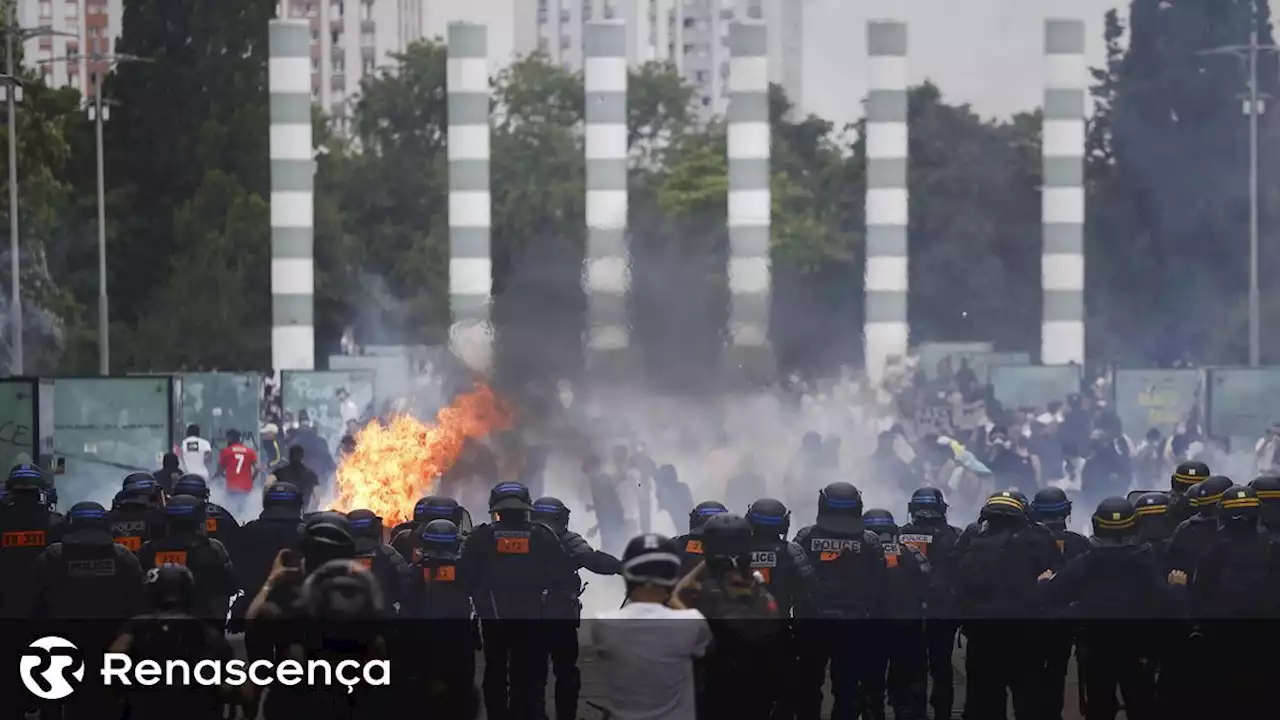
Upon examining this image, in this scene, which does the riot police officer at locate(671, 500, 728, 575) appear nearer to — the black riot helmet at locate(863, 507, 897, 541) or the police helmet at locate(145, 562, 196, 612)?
the black riot helmet at locate(863, 507, 897, 541)

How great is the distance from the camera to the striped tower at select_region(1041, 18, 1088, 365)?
48.4 metres

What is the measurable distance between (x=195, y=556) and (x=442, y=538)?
1.69 m

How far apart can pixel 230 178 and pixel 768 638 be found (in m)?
49.3

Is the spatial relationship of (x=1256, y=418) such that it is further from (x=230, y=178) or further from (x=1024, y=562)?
(x=230, y=178)

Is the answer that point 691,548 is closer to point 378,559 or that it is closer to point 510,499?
point 510,499

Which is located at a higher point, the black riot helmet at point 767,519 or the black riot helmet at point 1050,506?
the black riot helmet at point 767,519

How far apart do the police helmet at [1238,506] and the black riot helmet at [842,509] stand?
6.89ft

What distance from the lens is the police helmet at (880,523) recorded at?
1562cm

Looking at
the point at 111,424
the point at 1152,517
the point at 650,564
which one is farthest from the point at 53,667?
the point at 111,424

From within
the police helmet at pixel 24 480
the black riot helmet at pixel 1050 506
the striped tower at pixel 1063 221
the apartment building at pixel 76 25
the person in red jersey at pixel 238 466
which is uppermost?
the apartment building at pixel 76 25

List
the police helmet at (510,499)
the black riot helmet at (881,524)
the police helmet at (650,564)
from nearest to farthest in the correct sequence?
the police helmet at (650,564), the police helmet at (510,499), the black riot helmet at (881,524)

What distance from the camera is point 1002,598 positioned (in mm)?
14844

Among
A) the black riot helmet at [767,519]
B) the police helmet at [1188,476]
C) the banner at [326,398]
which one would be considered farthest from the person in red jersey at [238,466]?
the black riot helmet at [767,519]

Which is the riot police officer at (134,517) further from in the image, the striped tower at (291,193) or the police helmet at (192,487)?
the striped tower at (291,193)
